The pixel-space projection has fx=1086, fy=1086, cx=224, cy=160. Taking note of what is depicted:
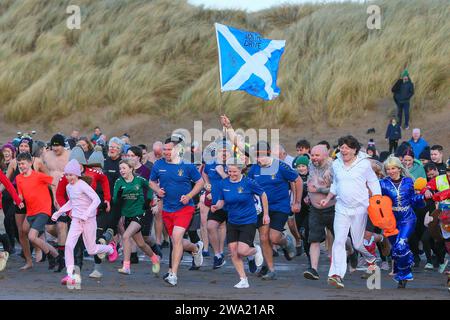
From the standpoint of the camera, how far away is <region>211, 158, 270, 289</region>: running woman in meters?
12.8

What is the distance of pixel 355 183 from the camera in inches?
492

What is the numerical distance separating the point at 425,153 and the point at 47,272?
940 centimetres

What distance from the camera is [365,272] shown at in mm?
14234

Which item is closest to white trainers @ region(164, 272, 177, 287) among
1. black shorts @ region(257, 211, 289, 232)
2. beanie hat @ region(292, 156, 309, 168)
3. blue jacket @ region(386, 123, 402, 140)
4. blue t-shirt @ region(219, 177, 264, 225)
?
blue t-shirt @ region(219, 177, 264, 225)

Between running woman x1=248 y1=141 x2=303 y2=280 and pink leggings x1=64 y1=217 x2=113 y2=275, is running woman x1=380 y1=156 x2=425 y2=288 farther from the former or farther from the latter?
pink leggings x1=64 y1=217 x2=113 y2=275

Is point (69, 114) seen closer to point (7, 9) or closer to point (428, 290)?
point (7, 9)

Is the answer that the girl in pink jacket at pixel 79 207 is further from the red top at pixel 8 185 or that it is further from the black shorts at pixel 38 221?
the black shorts at pixel 38 221

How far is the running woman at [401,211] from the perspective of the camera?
1270cm

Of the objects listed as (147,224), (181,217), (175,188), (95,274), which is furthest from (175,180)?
(95,274)

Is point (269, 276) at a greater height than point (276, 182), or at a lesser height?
lesser

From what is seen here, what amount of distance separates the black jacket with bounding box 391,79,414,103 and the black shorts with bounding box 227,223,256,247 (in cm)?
1735

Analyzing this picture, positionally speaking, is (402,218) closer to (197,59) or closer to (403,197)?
(403,197)

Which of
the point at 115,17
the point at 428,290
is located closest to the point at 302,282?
the point at 428,290

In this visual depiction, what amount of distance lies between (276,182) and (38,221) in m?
3.09
